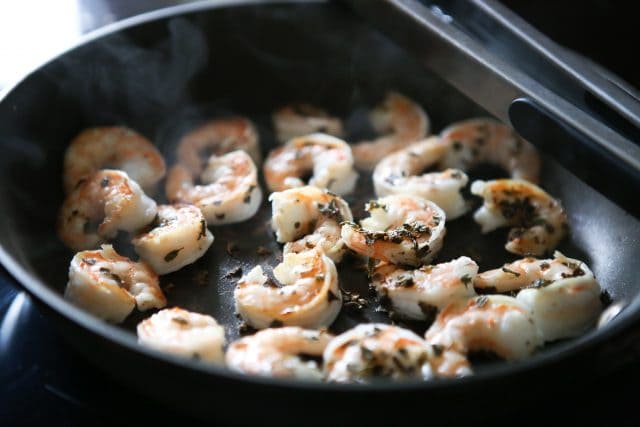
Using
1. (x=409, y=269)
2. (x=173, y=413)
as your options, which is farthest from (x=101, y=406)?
(x=409, y=269)

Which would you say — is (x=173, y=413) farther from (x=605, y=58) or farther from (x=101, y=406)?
(x=605, y=58)

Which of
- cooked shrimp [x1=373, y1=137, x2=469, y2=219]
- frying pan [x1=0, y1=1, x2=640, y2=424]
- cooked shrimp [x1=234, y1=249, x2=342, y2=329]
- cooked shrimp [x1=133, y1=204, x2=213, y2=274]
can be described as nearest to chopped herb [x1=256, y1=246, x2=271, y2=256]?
frying pan [x1=0, y1=1, x2=640, y2=424]

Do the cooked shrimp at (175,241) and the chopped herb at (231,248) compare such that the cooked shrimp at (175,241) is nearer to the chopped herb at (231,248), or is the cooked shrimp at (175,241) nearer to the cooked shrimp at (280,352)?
the chopped herb at (231,248)

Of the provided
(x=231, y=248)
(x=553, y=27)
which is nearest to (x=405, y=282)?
(x=231, y=248)

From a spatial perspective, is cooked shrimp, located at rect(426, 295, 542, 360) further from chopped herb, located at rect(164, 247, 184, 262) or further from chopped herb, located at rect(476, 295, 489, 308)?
chopped herb, located at rect(164, 247, 184, 262)

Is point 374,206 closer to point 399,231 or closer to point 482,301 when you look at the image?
point 399,231
